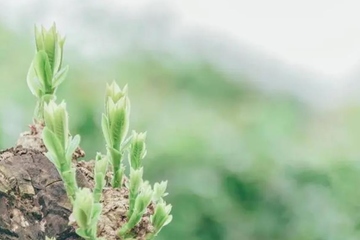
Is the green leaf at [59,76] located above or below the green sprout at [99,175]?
above

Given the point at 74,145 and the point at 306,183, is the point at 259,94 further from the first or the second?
the point at 74,145

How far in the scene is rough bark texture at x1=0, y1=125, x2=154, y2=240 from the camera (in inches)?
14.7

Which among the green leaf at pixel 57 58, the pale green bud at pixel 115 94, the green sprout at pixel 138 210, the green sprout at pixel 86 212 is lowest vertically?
the green sprout at pixel 86 212

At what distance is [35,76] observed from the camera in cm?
43

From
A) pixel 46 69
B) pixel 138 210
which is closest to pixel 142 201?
pixel 138 210

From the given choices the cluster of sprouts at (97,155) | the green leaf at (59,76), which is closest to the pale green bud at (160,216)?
the cluster of sprouts at (97,155)

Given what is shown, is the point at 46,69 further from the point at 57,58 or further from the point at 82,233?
the point at 82,233

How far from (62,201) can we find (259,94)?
107 centimetres

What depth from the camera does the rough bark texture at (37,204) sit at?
1.23 feet

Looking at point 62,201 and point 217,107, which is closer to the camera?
point 62,201

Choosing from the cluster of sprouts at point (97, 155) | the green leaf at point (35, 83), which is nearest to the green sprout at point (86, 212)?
the cluster of sprouts at point (97, 155)

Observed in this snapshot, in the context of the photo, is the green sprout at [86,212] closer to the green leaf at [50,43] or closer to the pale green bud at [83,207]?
the pale green bud at [83,207]

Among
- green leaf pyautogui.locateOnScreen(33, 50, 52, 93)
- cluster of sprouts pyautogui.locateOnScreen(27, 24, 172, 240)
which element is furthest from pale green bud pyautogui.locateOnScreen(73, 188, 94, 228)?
green leaf pyautogui.locateOnScreen(33, 50, 52, 93)

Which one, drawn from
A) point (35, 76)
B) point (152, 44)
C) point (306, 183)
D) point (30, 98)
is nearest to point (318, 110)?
point (306, 183)
